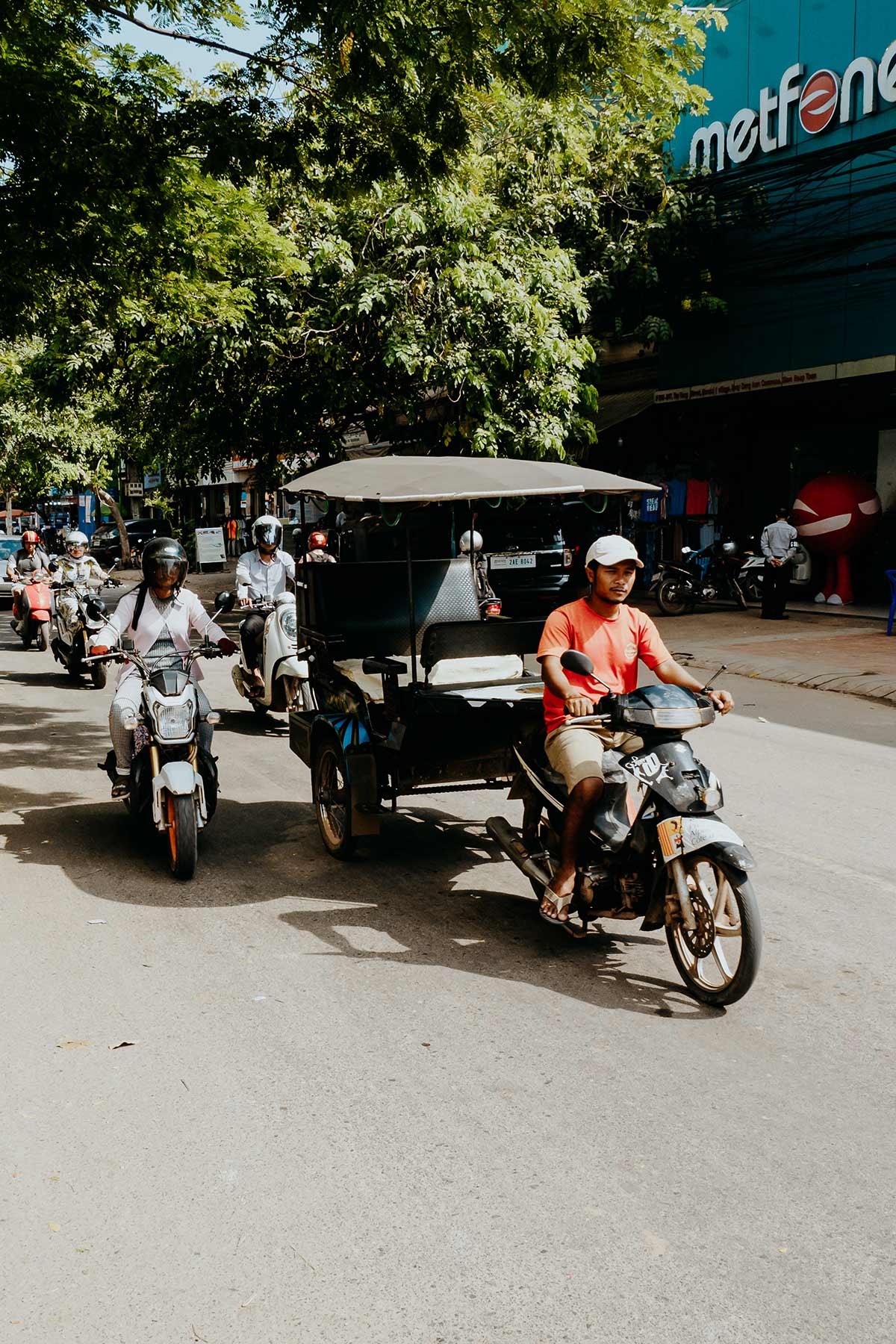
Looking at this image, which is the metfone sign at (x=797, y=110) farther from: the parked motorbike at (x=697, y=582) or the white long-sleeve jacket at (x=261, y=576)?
the white long-sleeve jacket at (x=261, y=576)

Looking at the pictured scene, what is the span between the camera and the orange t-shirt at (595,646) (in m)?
5.04

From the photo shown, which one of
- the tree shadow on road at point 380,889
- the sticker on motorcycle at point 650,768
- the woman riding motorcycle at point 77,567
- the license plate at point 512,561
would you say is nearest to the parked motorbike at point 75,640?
the woman riding motorcycle at point 77,567

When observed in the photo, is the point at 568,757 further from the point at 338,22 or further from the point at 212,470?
the point at 212,470

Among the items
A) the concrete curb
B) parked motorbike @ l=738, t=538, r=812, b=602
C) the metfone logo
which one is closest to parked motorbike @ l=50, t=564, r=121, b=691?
the concrete curb

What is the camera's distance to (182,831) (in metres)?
5.84

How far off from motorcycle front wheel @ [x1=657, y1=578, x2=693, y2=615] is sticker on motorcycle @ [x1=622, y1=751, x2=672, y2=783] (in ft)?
51.0

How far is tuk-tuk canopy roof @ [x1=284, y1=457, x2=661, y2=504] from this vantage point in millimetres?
5809

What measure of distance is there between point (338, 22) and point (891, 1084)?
654cm

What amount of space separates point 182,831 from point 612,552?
2.51 m

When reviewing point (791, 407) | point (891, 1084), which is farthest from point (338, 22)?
point (791, 407)

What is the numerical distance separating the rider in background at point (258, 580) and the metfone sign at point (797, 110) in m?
12.1

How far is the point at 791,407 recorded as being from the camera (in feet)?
65.8

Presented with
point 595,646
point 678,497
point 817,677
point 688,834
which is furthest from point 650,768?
point 678,497

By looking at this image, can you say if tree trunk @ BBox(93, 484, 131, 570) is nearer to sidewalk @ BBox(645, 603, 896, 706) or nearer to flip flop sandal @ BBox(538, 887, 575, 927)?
sidewalk @ BBox(645, 603, 896, 706)
